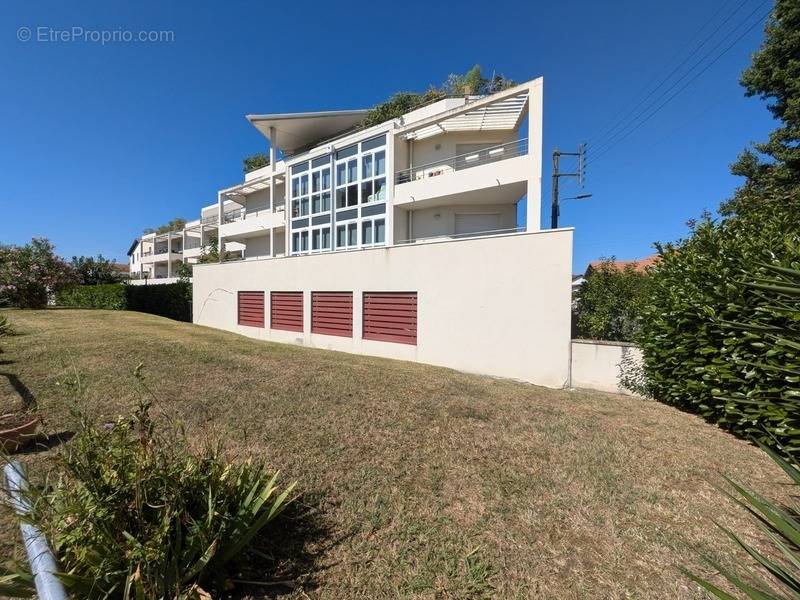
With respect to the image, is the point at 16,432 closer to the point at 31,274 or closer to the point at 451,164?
the point at 451,164

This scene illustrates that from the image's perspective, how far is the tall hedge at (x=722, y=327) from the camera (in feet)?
14.6

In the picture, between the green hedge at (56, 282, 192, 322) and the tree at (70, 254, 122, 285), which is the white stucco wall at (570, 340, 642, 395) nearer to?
the green hedge at (56, 282, 192, 322)

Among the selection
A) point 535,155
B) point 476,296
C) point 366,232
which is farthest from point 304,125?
point 476,296

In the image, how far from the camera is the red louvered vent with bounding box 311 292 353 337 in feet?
43.8

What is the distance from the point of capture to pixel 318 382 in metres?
6.19

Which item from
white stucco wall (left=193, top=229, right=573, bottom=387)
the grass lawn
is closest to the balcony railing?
white stucco wall (left=193, top=229, right=573, bottom=387)

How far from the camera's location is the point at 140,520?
7.19ft

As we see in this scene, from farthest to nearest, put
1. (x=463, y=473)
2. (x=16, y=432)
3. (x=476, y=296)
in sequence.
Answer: (x=476, y=296) < (x=16, y=432) < (x=463, y=473)

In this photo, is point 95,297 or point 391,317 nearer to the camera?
point 391,317

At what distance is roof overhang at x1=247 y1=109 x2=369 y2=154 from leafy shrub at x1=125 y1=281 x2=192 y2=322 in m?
11.5

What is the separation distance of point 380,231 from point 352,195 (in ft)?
9.18

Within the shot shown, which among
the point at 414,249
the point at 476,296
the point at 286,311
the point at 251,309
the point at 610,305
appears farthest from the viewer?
the point at 251,309

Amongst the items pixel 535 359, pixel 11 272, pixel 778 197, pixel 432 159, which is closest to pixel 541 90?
pixel 432 159

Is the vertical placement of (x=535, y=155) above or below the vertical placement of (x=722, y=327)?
above
